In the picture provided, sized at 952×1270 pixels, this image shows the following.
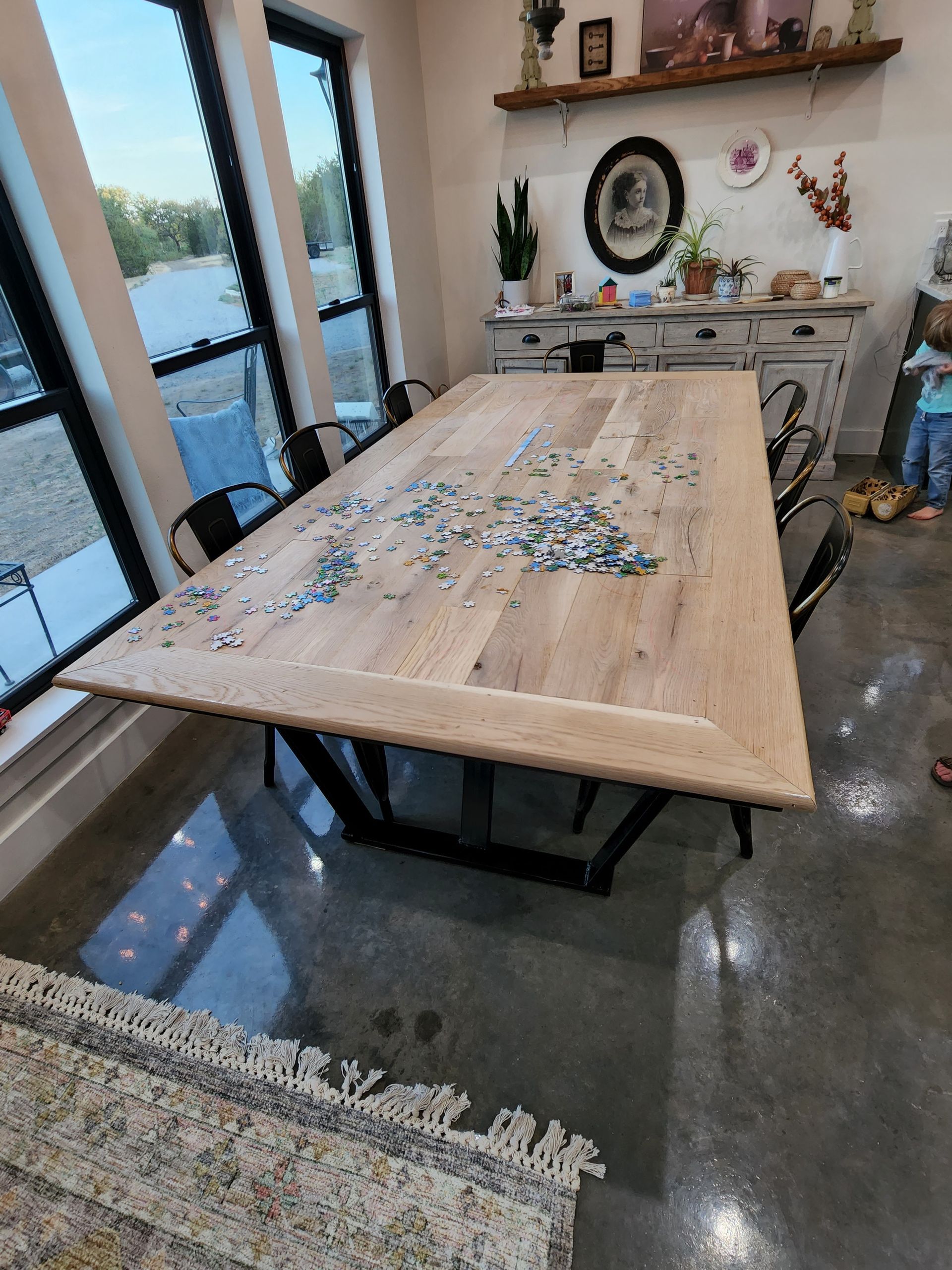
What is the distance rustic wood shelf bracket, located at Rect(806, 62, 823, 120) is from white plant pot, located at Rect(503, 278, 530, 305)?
1688 mm

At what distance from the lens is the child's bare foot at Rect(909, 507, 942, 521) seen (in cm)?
326

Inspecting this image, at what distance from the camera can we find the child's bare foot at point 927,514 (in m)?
3.26

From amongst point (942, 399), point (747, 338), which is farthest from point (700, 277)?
point (942, 399)

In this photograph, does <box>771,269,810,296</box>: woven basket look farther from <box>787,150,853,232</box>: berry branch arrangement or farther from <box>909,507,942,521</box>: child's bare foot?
<box>909,507,942,521</box>: child's bare foot

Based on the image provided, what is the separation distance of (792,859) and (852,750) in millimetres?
508

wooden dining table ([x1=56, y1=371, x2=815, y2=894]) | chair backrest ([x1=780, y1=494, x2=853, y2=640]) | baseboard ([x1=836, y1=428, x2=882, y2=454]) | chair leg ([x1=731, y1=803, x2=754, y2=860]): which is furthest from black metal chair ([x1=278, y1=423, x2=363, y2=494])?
baseboard ([x1=836, y1=428, x2=882, y2=454])

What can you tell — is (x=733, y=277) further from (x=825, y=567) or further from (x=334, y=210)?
(x=825, y=567)

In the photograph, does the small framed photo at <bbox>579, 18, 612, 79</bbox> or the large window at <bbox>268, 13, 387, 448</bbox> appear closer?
the large window at <bbox>268, 13, 387, 448</bbox>

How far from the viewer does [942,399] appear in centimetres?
310

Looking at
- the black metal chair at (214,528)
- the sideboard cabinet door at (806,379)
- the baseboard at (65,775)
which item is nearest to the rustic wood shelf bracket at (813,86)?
the sideboard cabinet door at (806,379)

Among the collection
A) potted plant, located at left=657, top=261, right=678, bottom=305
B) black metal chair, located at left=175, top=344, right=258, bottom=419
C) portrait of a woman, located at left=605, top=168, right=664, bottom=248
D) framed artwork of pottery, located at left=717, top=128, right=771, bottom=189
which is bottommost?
black metal chair, located at left=175, top=344, right=258, bottom=419

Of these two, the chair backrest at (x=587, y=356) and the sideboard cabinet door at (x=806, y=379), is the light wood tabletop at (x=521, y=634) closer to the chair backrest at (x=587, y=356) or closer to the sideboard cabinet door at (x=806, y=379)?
the chair backrest at (x=587, y=356)

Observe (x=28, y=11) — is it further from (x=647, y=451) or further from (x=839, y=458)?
(x=839, y=458)

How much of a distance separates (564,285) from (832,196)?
58.3 inches
